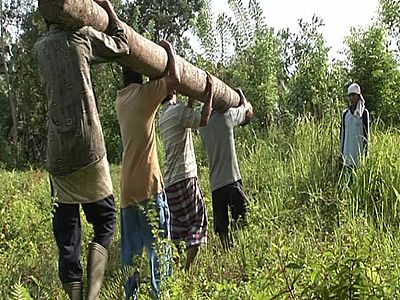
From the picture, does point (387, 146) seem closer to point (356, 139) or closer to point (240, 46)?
point (356, 139)

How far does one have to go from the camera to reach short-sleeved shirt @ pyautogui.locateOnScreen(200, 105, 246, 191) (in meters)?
5.40

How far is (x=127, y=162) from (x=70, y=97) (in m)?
1.00

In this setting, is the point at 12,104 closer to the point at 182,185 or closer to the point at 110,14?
the point at 182,185

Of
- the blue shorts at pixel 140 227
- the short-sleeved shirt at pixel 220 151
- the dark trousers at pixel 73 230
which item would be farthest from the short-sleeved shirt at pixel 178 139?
the dark trousers at pixel 73 230

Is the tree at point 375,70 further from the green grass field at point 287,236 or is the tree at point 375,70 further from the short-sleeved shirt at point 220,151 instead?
the short-sleeved shirt at point 220,151

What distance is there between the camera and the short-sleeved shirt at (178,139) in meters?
4.72

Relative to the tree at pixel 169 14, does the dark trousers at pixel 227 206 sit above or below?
below

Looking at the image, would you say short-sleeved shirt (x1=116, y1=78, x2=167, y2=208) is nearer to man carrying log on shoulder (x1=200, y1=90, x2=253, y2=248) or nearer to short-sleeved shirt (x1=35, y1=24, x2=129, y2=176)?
short-sleeved shirt (x1=35, y1=24, x2=129, y2=176)

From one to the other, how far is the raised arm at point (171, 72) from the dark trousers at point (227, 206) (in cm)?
129

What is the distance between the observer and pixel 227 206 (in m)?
5.50

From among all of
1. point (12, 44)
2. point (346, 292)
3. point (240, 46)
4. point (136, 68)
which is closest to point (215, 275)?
point (136, 68)

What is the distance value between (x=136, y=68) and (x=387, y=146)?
384 cm

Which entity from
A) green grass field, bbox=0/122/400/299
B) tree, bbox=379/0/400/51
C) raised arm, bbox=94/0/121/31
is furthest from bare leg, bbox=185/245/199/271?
tree, bbox=379/0/400/51

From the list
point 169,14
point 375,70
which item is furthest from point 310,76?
point 169,14
